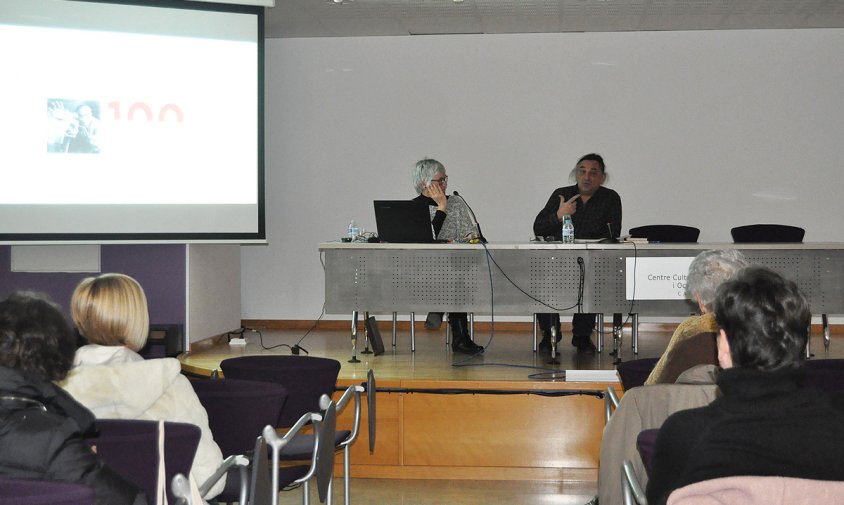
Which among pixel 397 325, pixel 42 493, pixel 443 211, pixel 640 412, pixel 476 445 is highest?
pixel 443 211

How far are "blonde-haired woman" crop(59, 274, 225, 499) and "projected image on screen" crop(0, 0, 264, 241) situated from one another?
3.57 meters

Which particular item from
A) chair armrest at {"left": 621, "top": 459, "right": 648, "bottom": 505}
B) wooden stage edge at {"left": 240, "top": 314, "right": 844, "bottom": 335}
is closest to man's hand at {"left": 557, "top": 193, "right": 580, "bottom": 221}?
wooden stage edge at {"left": 240, "top": 314, "right": 844, "bottom": 335}

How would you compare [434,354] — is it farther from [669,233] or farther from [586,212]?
[669,233]

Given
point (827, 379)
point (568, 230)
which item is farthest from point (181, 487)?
point (568, 230)

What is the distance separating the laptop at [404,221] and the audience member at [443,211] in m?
0.19

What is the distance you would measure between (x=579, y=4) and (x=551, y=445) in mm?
4038

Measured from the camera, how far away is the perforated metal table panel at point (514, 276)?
217 inches

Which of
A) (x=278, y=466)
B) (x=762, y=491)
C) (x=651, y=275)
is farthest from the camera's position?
(x=651, y=275)

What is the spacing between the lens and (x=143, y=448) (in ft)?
6.51

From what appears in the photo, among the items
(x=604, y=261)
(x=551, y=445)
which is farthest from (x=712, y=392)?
(x=604, y=261)

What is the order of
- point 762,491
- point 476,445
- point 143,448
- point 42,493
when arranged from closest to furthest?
point 42,493 < point 762,491 < point 143,448 < point 476,445

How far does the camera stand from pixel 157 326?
607 centimetres

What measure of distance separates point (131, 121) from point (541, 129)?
12.5ft

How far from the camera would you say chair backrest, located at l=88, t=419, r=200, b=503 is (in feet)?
6.46
